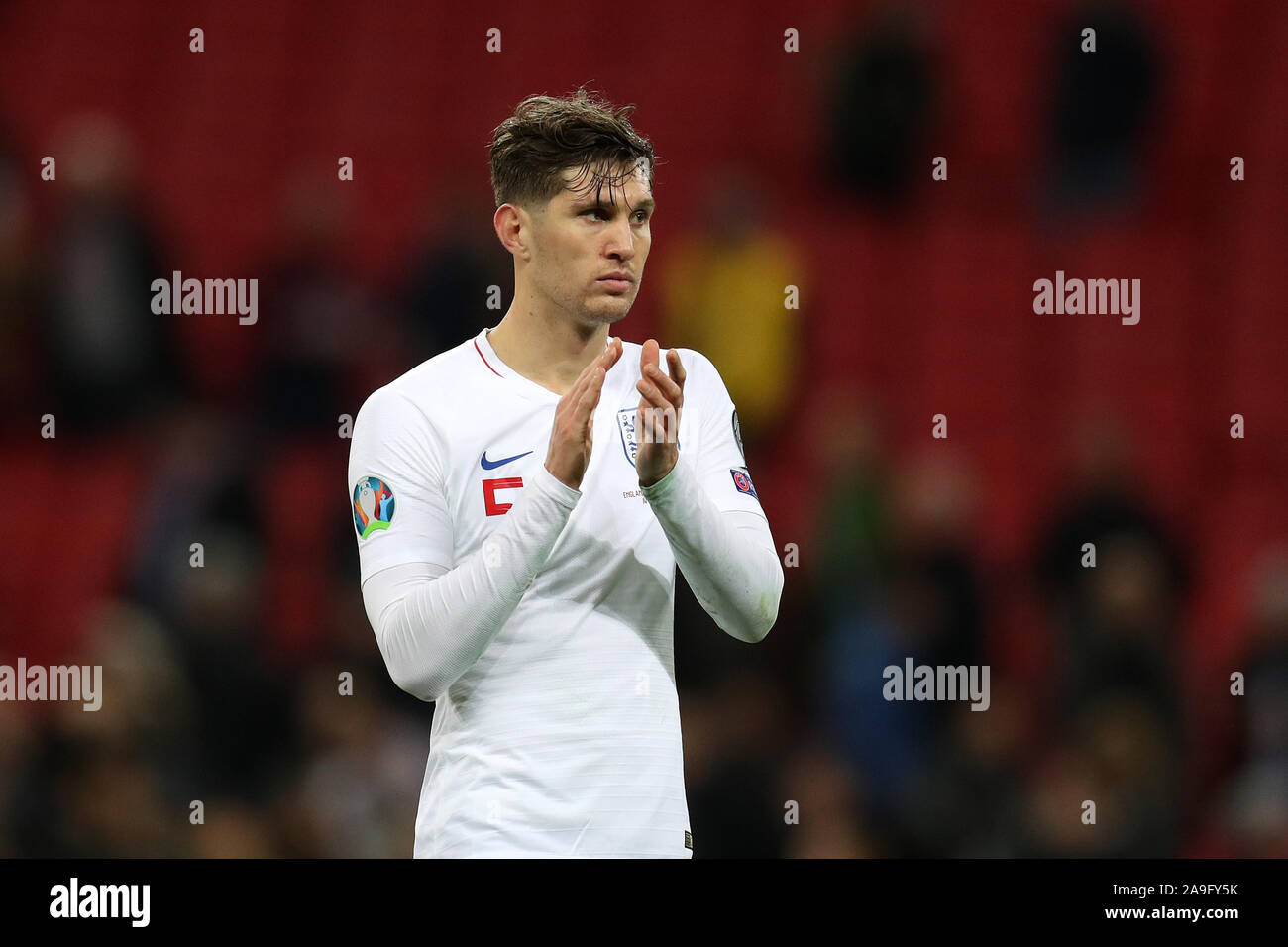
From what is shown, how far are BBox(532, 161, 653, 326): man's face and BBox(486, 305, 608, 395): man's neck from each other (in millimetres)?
68

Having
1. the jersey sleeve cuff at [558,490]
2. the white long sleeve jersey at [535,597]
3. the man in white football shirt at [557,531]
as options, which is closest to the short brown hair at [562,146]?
the man in white football shirt at [557,531]

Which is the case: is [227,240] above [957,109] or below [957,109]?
below

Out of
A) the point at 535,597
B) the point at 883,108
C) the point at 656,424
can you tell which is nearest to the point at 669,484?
the point at 656,424

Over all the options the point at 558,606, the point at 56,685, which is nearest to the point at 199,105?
the point at 56,685

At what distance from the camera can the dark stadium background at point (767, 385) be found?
5957mm

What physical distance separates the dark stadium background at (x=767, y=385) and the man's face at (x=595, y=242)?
2.63 m

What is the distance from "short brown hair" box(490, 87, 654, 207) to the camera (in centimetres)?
311

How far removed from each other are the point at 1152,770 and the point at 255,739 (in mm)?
3230

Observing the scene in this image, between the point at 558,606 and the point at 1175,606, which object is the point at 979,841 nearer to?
the point at 1175,606

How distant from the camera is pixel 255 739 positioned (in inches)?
235

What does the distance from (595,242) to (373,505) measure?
63 cm

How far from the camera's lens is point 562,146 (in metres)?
3.12

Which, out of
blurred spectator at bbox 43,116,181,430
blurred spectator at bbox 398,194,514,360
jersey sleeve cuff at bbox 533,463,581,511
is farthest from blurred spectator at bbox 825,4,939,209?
jersey sleeve cuff at bbox 533,463,581,511
